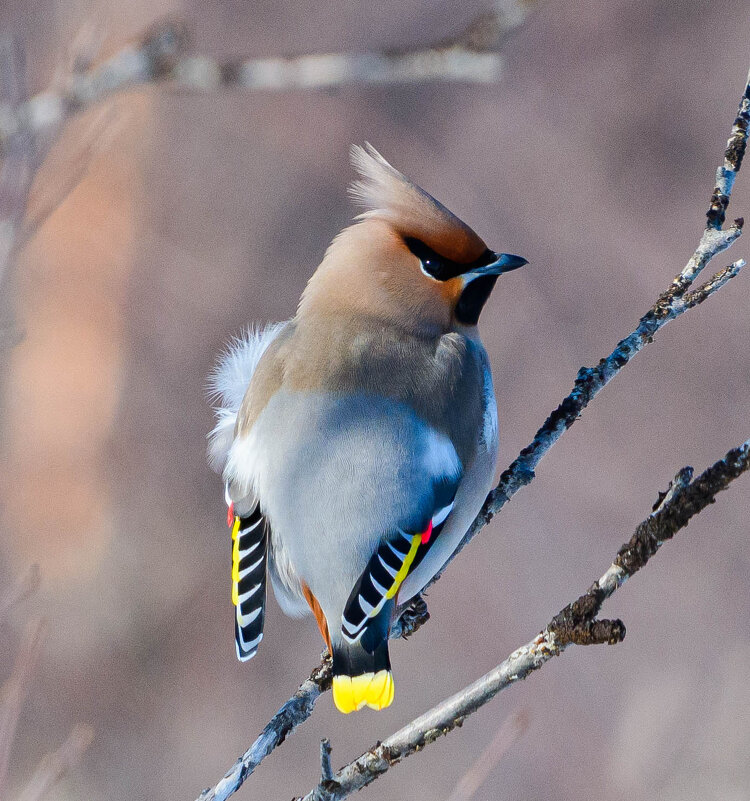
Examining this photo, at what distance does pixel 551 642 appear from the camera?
2164 millimetres

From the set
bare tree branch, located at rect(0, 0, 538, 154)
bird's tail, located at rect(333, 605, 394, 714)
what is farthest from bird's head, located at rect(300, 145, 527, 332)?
bare tree branch, located at rect(0, 0, 538, 154)

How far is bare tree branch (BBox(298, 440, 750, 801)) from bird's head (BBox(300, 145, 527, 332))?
130cm

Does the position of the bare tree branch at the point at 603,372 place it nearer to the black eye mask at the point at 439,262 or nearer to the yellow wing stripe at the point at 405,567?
the yellow wing stripe at the point at 405,567

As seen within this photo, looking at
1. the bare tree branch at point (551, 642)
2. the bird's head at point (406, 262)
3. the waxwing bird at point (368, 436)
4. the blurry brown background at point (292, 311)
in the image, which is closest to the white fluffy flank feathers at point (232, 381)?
the waxwing bird at point (368, 436)

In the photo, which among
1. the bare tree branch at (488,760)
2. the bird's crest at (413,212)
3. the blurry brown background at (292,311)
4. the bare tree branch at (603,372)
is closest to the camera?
the bare tree branch at (488,760)

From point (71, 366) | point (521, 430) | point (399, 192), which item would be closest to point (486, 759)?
point (399, 192)

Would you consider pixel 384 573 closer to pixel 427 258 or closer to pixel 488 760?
pixel 488 760

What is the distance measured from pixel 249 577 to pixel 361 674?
409 mm


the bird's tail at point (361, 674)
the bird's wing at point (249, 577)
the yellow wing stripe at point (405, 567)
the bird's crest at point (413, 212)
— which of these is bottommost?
the bird's tail at point (361, 674)

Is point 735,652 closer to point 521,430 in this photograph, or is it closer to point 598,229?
point 521,430

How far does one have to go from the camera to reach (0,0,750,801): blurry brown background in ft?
22.2

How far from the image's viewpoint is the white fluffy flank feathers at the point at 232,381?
354 cm

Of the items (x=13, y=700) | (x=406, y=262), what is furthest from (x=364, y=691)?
(x=406, y=262)

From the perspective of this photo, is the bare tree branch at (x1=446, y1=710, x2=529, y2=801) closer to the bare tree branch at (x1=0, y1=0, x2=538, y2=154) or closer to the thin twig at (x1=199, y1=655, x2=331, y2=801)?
the thin twig at (x1=199, y1=655, x2=331, y2=801)
